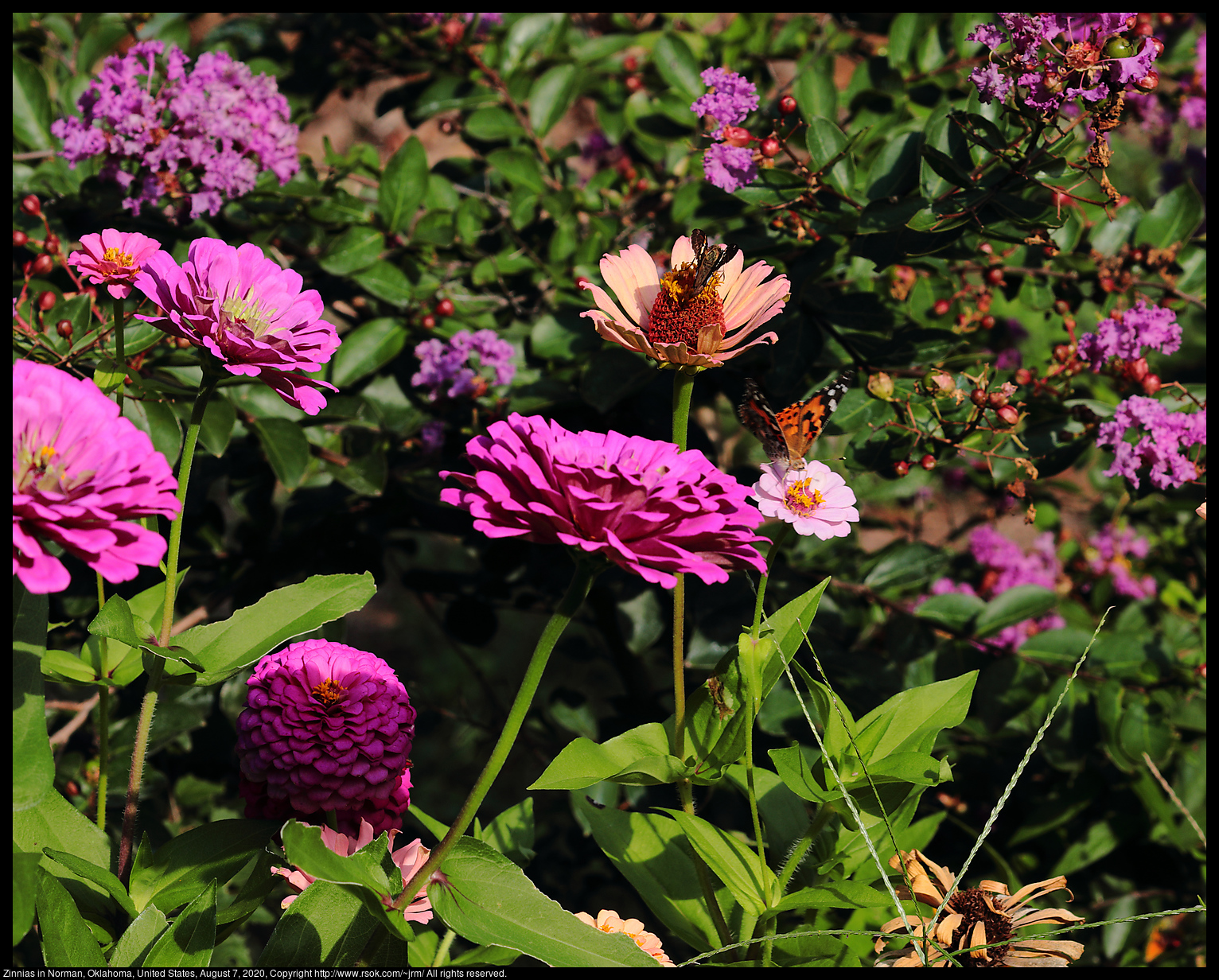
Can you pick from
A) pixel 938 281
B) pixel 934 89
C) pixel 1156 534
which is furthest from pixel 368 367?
pixel 1156 534

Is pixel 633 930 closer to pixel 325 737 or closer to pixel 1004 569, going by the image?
pixel 325 737

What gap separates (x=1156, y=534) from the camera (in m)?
2.08

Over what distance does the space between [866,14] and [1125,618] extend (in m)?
1.26

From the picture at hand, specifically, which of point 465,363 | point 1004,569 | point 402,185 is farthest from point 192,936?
point 1004,569

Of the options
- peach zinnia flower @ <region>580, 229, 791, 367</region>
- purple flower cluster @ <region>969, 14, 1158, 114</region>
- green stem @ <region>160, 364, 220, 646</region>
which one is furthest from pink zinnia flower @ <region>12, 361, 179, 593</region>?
purple flower cluster @ <region>969, 14, 1158, 114</region>

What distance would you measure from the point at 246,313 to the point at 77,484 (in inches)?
9.9

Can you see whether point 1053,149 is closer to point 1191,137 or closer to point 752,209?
point 752,209

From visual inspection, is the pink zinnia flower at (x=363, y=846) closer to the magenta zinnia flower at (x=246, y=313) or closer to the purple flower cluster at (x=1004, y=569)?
the magenta zinnia flower at (x=246, y=313)

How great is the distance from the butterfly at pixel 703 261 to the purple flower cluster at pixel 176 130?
0.68 meters

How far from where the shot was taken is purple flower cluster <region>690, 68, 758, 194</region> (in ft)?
3.34

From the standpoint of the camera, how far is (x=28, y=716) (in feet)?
2.13

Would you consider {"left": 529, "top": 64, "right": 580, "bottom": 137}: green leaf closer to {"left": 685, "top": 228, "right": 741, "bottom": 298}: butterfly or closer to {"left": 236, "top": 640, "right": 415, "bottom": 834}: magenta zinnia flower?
{"left": 685, "top": 228, "right": 741, "bottom": 298}: butterfly

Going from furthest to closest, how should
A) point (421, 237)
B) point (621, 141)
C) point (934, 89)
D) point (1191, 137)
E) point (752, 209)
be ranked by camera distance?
point (1191, 137) → point (621, 141) → point (934, 89) → point (421, 237) → point (752, 209)

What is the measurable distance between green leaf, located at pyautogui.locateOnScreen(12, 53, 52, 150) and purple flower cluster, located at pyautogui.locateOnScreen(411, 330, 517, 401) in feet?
2.22
